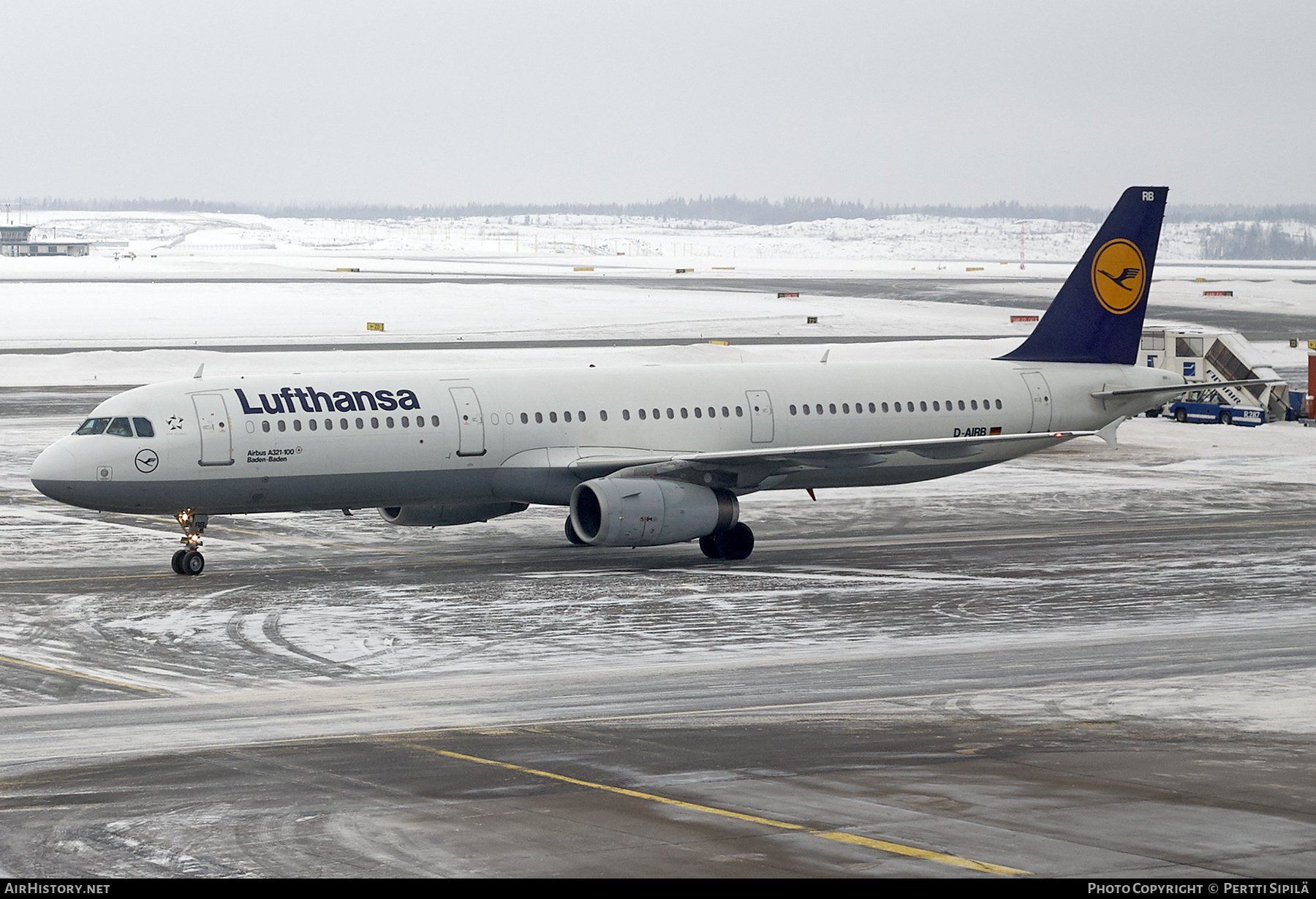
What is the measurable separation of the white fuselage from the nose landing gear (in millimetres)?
313

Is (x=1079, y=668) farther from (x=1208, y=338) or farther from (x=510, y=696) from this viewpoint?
(x=1208, y=338)

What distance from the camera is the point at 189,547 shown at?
33.8m

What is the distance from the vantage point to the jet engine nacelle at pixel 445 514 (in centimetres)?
3672

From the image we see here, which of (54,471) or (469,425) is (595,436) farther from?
(54,471)

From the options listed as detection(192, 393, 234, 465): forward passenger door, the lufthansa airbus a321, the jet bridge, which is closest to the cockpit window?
the lufthansa airbus a321

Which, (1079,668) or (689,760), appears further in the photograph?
(1079,668)

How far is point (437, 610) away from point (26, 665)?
708cm

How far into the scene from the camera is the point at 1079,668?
2441cm

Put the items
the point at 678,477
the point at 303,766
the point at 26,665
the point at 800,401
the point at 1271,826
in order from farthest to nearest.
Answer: the point at 800,401, the point at 678,477, the point at 26,665, the point at 303,766, the point at 1271,826

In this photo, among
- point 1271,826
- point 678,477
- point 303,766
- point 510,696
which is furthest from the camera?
point 678,477

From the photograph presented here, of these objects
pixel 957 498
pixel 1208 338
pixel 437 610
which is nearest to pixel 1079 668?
pixel 437 610

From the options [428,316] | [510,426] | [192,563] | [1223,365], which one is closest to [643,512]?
[510,426]

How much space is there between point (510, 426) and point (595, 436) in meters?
1.91

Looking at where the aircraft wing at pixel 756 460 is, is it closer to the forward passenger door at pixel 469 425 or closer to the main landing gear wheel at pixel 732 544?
the main landing gear wheel at pixel 732 544
